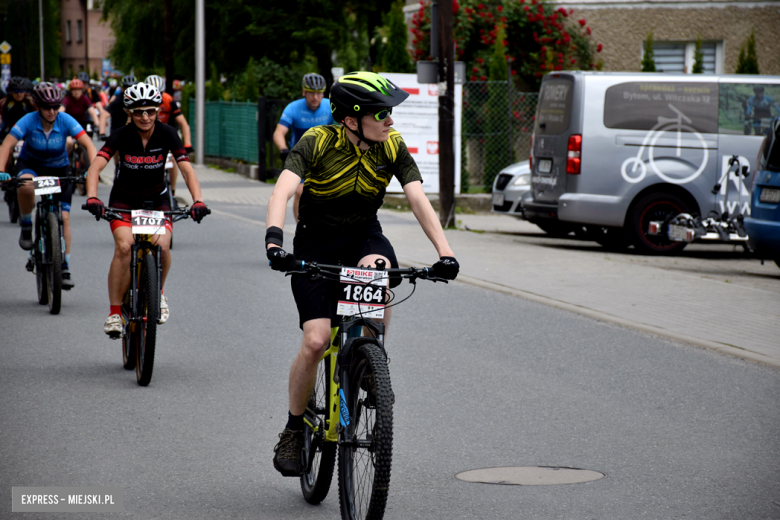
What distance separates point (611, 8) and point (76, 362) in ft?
63.6

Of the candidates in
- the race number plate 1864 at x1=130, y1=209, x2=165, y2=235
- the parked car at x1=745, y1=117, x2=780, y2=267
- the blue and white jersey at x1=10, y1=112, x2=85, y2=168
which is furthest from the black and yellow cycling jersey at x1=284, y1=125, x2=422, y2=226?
the parked car at x1=745, y1=117, x2=780, y2=267

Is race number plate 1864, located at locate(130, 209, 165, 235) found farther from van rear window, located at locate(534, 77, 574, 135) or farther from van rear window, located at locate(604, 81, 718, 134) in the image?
van rear window, located at locate(604, 81, 718, 134)

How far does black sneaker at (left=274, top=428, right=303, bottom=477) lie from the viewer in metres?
4.51

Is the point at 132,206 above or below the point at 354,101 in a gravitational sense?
below

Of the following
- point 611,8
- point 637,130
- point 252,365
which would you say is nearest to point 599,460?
point 252,365

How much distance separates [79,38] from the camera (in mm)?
98062

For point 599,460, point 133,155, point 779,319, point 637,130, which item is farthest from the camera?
point 637,130

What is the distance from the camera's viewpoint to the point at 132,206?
7.15m

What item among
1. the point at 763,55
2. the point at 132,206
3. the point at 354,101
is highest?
the point at 763,55

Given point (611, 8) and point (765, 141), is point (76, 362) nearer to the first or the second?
point (765, 141)

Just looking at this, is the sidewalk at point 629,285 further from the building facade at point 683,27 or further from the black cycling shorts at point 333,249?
the building facade at point 683,27

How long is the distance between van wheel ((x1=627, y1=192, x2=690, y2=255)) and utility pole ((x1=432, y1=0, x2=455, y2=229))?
3.00m

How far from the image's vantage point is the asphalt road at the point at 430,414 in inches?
180

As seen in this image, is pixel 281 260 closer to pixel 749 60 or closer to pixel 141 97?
pixel 141 97
